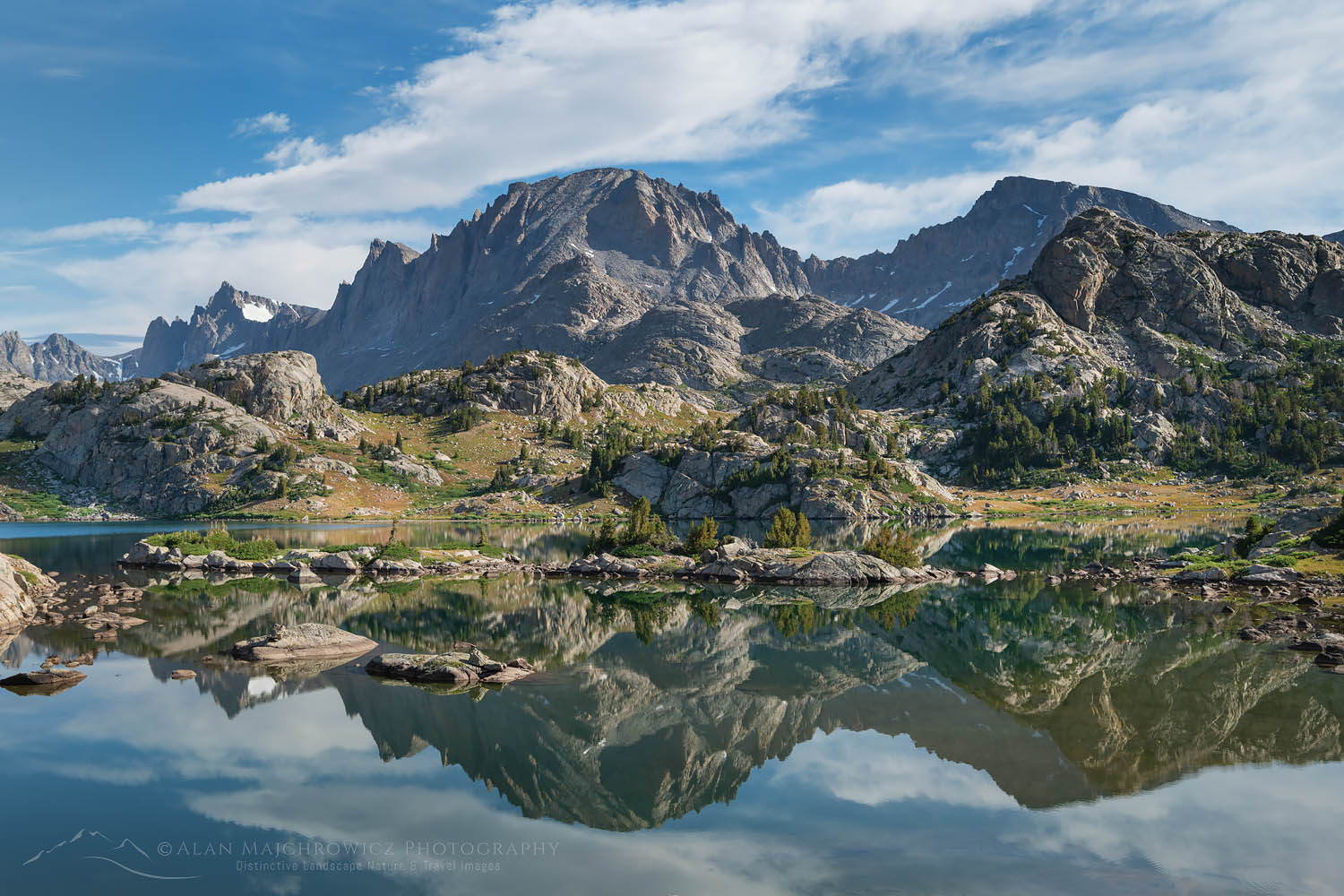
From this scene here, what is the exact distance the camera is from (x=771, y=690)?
35844mm

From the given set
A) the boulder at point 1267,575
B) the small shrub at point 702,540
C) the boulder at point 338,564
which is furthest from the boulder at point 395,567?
the boulder at point 1267,575

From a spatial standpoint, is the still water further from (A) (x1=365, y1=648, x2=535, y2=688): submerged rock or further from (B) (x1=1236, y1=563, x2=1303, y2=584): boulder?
(B) (x1=1236, y1=563, x2=1303, y2=584): boulder

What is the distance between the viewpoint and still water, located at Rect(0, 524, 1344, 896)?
62.6ft

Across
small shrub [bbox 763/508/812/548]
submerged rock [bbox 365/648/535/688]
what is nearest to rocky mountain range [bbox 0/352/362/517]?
small shrub [bbox 763/508/812/548]

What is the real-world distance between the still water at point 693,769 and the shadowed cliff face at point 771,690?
0.59 ft

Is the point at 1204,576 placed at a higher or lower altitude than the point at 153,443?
lower

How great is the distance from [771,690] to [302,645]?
2358 centimetres

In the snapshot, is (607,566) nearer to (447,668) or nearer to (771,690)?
(447,668)

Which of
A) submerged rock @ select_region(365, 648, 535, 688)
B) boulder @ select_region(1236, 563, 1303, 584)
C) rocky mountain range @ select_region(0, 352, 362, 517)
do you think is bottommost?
boulder @ select_region(1236, 563, 1303, 584)

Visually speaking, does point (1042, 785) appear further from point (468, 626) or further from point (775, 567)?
point (775, 567)

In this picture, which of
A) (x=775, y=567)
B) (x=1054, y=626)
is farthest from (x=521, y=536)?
(x=1054, y=626)

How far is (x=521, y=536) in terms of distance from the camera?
122 meters

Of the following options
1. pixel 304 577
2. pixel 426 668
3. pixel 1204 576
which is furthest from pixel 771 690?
pixel 1204 576

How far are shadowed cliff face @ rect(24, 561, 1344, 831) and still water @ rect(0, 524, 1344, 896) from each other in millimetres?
180
